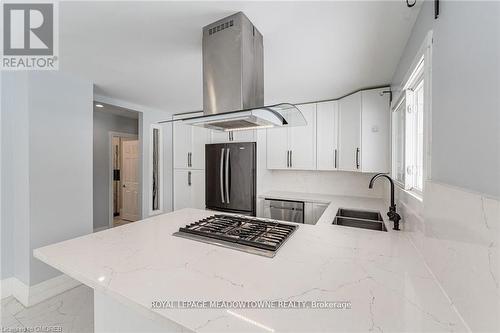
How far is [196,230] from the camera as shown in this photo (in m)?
1.39

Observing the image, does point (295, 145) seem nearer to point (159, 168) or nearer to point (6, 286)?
point (159, 168)

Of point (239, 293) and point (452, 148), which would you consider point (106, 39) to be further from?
point (452, 148)

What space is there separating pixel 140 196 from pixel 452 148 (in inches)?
152

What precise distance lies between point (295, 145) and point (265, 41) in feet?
5.85

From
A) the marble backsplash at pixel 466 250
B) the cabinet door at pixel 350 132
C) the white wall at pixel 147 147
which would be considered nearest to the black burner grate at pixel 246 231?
the marble backsplash at pixel 466 250

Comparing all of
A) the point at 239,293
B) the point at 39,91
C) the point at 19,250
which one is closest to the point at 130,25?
the point at 39,91

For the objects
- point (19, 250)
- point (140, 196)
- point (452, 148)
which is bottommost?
point (19, 250)

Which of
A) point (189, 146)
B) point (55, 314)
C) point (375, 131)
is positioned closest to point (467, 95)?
point (375, 131)

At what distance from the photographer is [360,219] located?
209cm

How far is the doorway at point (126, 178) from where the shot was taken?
4945 millimetres

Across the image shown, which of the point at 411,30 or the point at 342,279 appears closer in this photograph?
the point at 342,279

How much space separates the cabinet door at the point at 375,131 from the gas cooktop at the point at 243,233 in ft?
5.15

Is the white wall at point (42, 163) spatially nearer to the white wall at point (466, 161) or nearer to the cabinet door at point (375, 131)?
the white wall at point (466, 161)

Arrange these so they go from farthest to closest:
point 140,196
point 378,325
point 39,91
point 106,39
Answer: point 140,196
point 39,91
point 106,39
point 378,325
